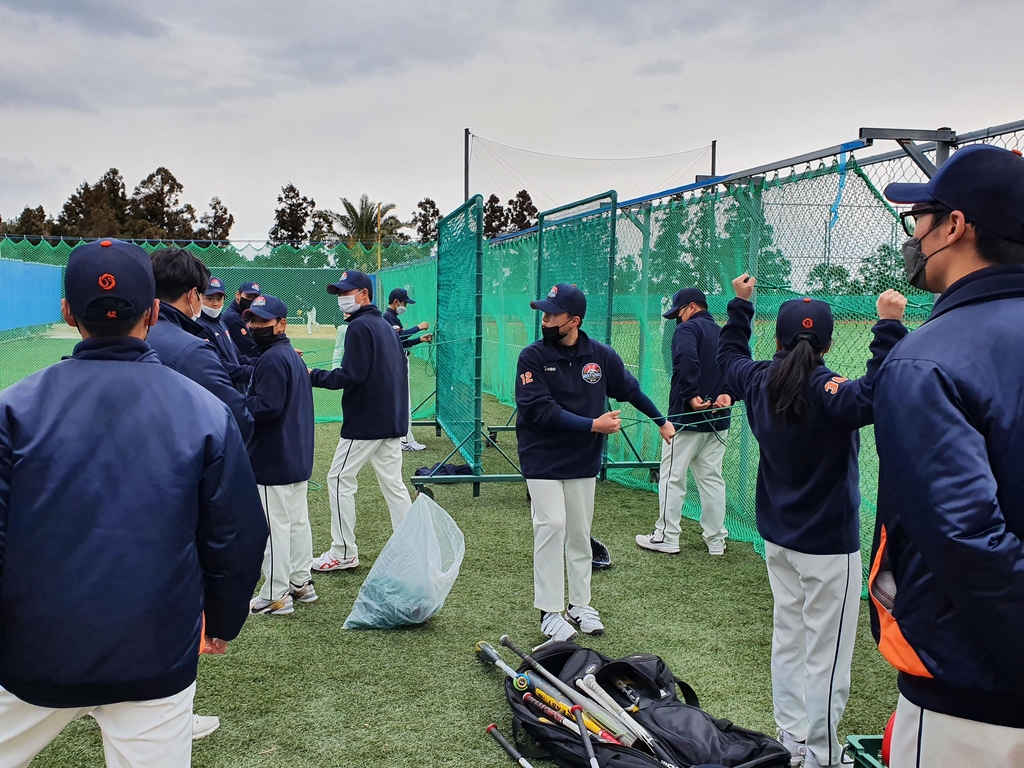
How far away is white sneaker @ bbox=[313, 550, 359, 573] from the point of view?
18.4ft

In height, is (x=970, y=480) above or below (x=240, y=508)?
above

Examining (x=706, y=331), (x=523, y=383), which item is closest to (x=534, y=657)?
(x=523, y=383)

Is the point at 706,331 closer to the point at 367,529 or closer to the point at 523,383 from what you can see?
the point at 523,383

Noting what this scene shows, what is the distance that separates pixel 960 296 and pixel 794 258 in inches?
157

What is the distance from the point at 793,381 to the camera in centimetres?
308

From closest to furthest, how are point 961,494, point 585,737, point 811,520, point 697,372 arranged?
1. point 961,494
2. point 585,737
3. point 811,520
4. point 697,372

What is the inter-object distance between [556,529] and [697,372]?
2.20 m

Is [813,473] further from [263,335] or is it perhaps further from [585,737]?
[263,335]

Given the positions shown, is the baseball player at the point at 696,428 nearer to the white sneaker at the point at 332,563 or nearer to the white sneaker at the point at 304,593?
the white sneaker at the point at 332,563

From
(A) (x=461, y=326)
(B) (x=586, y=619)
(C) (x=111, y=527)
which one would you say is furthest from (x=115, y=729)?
(A) (x=461, y=326)

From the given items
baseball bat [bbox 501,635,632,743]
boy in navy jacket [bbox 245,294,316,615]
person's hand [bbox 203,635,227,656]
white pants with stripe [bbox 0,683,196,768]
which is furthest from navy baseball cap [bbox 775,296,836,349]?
boy in navy jacket [bbox 245,294,316,615]

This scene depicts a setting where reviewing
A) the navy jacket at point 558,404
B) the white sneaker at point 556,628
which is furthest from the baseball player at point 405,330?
the white sneaker at point 556,628

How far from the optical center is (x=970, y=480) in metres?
1.52

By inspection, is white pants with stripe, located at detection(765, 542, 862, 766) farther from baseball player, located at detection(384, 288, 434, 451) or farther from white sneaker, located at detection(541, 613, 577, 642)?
baseball player, located at detection(384, 288, 434, 451)
